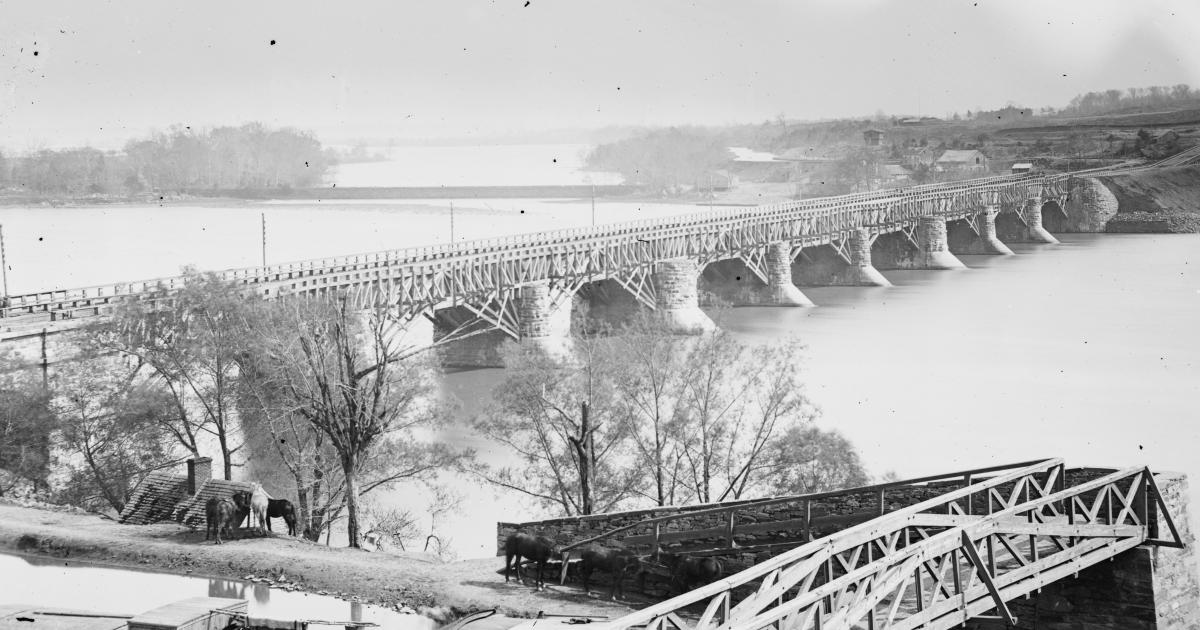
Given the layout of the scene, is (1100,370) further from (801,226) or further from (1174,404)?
(801,226)

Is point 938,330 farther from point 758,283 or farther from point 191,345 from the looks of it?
point 191,345

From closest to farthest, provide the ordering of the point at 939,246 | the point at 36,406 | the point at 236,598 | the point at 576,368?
the point at 236,598 → the point at 36,406 → the point at 576,368 → the point at 939,246

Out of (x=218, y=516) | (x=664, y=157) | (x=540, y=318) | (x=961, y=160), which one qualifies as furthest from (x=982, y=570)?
(x=664, y=157)

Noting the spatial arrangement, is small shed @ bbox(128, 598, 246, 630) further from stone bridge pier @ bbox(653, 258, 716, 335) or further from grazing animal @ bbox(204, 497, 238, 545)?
stone bridge pier @ bbox(653, 258, 716, 335)

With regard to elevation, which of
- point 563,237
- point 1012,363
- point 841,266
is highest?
point 563,237

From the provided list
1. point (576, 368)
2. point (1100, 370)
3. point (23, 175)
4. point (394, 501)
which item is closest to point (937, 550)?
point (394, 501)

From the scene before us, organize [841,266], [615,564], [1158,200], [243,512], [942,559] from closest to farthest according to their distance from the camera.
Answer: [942,559]
[615,564]
[243,512]
[841,266]
[1158,200]

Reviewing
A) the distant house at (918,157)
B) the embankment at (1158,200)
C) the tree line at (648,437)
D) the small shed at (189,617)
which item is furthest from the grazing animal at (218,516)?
the distant house at (918,157)
